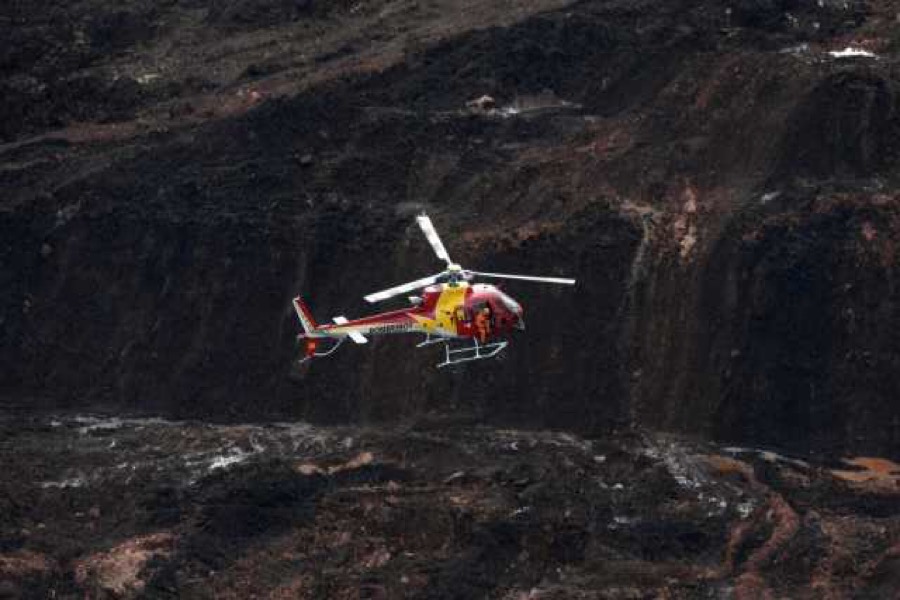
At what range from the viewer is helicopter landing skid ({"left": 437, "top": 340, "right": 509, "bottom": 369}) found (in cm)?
4015

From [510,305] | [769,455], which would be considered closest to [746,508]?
[769,455]

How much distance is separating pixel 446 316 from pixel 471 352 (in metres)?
3.06

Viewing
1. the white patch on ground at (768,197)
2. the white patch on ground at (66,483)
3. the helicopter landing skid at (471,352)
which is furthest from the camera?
the white patch on ground at (768,197)

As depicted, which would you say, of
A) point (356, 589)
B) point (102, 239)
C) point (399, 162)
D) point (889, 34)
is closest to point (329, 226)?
point (399, 162)

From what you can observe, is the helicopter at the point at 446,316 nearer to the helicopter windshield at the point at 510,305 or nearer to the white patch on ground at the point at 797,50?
the helicopter windshield at the point at 510,305

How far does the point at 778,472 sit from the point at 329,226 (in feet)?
48.3

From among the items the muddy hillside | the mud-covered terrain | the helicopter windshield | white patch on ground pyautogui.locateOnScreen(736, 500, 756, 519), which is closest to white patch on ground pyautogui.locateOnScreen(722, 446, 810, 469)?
the mud-covered terrain

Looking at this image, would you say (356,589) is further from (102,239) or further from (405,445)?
(102,239)

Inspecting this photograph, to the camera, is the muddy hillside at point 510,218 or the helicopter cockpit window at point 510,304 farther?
the muddy hillside at point 510,218

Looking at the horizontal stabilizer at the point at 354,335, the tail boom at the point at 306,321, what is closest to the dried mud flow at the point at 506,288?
the tail boom at the point at 306,321

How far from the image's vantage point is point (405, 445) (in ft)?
133

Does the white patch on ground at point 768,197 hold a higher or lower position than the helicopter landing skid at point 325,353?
higher

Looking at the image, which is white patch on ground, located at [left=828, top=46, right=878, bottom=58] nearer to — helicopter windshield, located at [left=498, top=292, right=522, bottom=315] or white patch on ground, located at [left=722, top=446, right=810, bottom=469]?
white patch on ground, located at [left=722, top=446, right=810, bottom=469]

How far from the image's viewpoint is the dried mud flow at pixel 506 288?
3669 centimetres
